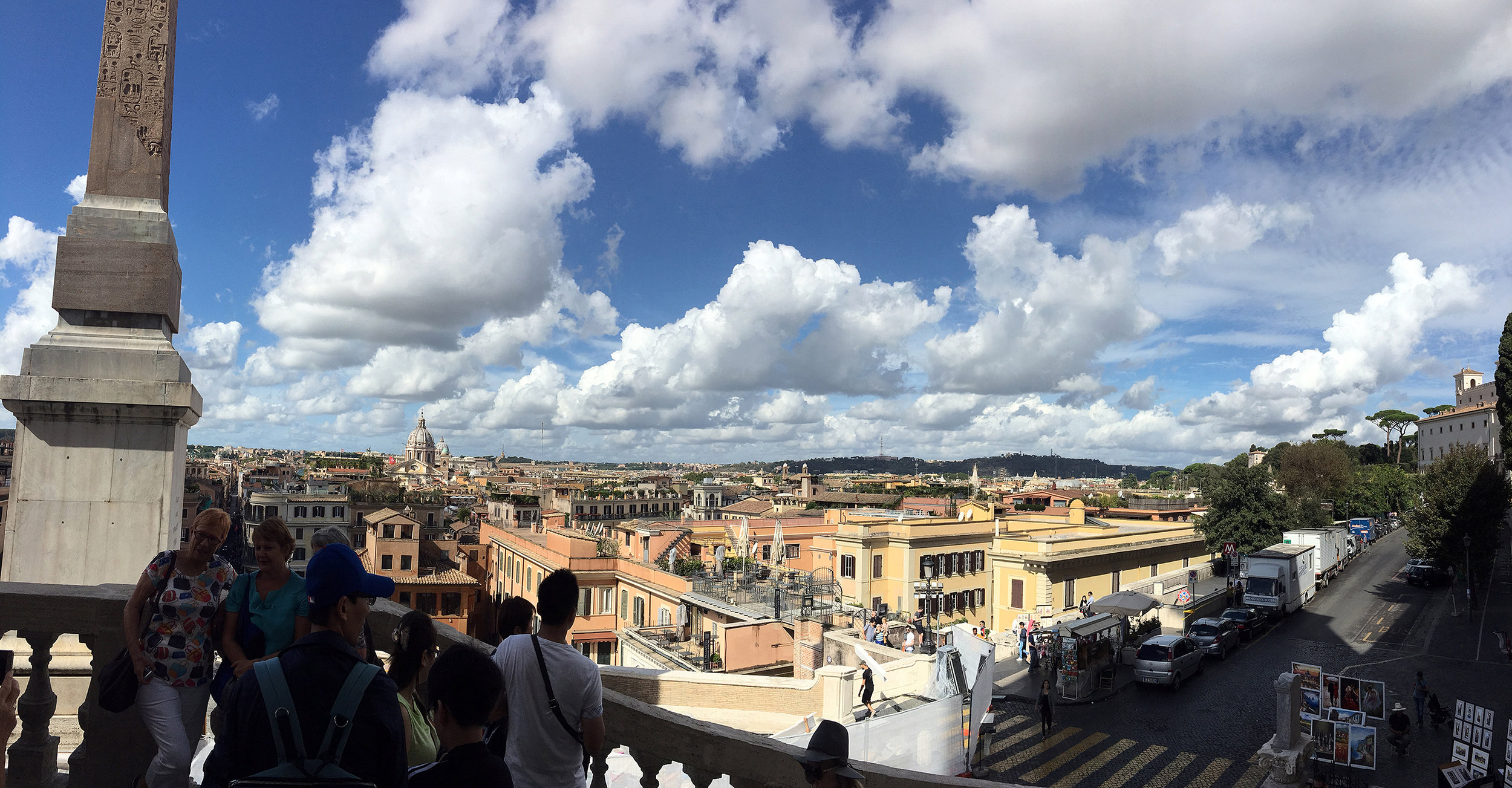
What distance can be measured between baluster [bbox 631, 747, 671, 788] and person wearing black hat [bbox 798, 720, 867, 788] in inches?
38.7

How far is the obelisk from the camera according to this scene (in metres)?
5.12

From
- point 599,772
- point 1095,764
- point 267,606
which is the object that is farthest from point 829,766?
point 1095,764

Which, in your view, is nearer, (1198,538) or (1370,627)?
(1370,627)

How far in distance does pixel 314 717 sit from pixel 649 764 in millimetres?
1956

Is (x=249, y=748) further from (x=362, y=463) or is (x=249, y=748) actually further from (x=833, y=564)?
(x=362, y=463)

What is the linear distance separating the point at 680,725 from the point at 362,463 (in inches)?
8280

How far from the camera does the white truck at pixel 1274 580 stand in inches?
1209

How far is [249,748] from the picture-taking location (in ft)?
7.03

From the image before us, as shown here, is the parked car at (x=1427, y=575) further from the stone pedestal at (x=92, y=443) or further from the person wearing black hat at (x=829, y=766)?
the stone pedestal at (x=92, y=443)

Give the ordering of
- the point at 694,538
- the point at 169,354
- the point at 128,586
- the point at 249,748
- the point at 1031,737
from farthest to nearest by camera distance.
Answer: the point at 694,538
the point at 1031,737
the point at 169,354
the point at 128,586
the point at 249,748

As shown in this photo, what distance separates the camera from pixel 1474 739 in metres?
12.5

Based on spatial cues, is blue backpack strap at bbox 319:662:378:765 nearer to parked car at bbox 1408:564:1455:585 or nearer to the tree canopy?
the tree canopy

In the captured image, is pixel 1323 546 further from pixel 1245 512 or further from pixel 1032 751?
pixel 1032 751

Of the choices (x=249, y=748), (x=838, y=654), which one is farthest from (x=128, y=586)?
(x=838, y=654)
